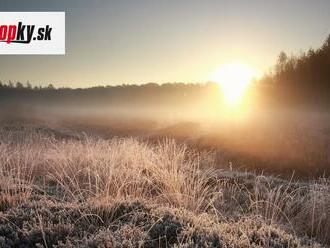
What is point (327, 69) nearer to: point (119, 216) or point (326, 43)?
point (326, 43)

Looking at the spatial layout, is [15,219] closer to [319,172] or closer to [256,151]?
[319,172]

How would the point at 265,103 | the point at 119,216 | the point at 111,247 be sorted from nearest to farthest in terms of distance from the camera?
the point at 111,247 < the point at 119,216 < the point at 265,103

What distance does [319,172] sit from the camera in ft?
112

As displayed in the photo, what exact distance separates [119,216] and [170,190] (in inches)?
108

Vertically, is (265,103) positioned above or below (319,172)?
above

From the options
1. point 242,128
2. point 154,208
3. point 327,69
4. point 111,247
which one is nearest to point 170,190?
point 154,208

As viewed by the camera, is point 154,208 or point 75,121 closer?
point 154,208

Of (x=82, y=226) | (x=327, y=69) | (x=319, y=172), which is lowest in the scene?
(x=319, y=172)

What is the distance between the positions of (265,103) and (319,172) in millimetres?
40057

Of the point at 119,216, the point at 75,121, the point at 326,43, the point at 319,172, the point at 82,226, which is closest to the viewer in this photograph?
the point at 82,226

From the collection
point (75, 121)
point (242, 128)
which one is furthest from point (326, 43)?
point (75, 121)

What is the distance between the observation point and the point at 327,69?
221 feet

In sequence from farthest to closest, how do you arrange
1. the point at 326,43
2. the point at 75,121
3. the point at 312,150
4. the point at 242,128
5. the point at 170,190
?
the point at 75,121 → the point at 326,43 → the point at 242,128 → the point at 312,150 → the point at 170,190

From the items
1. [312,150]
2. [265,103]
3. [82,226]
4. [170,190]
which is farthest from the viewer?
[265,103]
